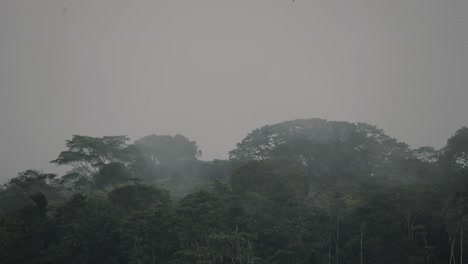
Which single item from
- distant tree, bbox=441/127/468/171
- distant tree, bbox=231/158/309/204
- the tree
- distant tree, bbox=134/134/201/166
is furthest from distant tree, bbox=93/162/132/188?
distant tree, bbox=441/127/468/171

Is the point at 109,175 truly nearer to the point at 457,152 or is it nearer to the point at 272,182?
the point at 272,182

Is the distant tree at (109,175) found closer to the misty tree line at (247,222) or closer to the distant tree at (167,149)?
the misty tree line at (247,222)

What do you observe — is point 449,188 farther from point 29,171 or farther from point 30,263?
point 29,171

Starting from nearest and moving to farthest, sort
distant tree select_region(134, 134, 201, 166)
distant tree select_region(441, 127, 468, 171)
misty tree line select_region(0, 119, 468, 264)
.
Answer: misty tree line select_region(0, 119, 468, 264)
distant tree select_region(441, 127, 468, 171)
distant tree select_region(134, 134, 201, 166)

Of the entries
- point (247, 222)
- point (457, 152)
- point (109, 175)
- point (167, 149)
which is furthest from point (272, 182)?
point (167, 149)

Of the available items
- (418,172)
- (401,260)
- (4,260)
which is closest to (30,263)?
(4,260)

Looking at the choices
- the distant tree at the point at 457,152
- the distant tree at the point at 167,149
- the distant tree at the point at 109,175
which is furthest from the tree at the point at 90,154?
the distant tree at the point at 457,152

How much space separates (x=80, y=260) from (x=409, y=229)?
74.2 feet

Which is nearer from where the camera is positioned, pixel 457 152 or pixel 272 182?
pixel 272 182

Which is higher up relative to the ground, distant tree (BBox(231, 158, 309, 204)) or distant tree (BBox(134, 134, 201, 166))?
distant tree (BBox(134, 134, 201, 166))

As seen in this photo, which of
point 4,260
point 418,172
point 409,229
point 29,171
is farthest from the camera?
point 418,172

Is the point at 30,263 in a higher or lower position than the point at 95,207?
lower

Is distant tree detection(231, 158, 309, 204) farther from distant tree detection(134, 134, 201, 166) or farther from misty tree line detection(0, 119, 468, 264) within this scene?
distant tree detection(134, 134, 201, 166)

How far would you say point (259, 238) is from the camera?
87.4ft
